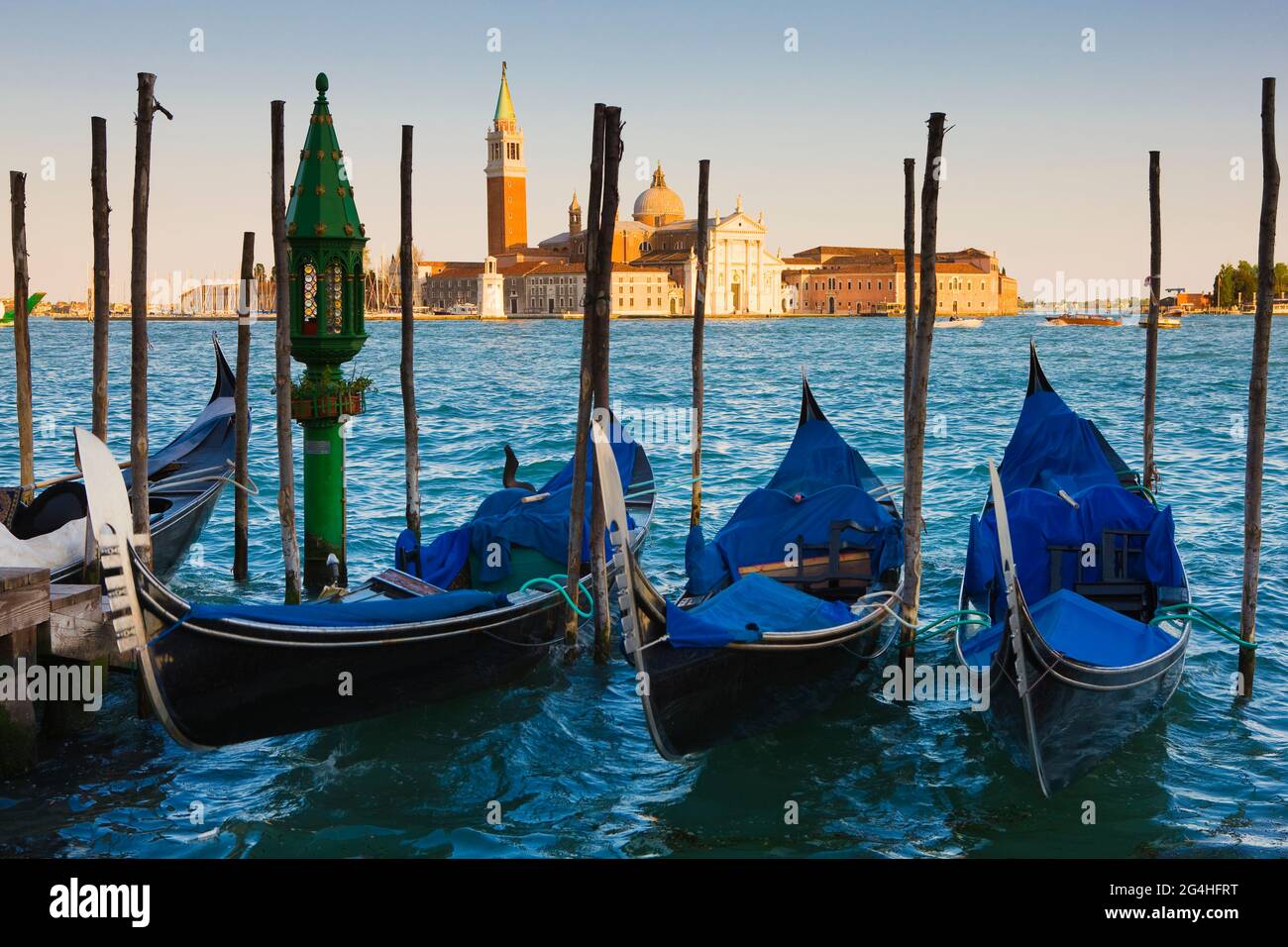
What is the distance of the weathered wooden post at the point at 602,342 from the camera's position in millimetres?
5371

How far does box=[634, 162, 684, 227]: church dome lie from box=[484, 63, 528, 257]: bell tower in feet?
21.8

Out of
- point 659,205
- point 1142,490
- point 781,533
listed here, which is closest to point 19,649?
point 781,533

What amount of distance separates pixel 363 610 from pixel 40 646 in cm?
102

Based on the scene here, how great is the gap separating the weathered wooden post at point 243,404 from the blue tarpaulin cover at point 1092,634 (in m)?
3.57

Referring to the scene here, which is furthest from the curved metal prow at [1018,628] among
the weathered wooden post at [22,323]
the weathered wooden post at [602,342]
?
the weathered wooden post at [22,323]

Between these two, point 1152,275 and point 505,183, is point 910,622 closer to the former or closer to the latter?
point 1152,275

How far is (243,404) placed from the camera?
262 inches

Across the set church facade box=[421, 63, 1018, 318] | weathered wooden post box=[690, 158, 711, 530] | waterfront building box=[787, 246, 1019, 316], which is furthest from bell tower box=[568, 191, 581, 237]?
weathered wooden post box=[690, 158, 711, 530]

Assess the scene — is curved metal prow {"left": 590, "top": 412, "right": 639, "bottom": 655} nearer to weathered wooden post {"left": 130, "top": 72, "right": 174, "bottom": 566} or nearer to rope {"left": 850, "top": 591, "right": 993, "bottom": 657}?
rope {"left": 850, "top": 591, "right": 993, "bottom": 657}

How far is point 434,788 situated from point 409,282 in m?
3.00

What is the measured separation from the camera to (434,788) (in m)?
4.46

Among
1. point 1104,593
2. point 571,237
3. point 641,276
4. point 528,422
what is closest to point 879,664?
point 1104,593
